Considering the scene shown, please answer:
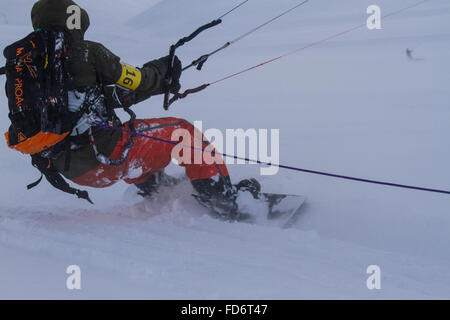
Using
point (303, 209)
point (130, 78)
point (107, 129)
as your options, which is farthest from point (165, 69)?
point (303, 209)

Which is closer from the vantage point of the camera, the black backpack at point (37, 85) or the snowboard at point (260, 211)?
the black backpack at point (37, 85)

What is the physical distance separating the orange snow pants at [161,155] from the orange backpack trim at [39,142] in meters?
0.29

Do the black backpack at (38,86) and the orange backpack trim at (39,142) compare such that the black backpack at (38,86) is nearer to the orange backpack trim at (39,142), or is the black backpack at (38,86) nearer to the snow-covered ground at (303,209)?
the orange backpack trim at (39,142)

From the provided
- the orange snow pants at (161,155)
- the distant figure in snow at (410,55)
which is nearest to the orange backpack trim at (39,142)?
the orange snow pants at (161,155)

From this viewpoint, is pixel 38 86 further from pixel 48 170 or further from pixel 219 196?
pixel 219 196

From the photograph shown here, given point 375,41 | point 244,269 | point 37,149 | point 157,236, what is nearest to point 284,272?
point 244,269

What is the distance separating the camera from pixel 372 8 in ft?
25.5

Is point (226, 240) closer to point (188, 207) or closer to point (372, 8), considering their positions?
point (188, 207)

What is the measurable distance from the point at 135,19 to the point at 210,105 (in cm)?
847

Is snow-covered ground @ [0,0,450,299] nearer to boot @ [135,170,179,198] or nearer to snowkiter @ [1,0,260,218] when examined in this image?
boot @ [135,170,179,198]

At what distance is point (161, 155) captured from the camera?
2.24 meters

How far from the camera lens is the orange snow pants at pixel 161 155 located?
2160 millimetres

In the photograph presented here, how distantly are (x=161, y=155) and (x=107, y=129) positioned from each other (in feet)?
1.04

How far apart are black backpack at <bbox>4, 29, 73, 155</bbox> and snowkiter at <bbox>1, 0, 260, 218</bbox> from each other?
0.17ft
